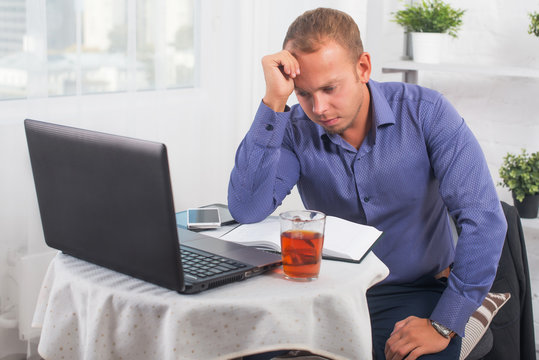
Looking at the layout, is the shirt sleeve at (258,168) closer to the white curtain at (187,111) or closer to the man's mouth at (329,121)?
the man's mouth at (329,121)

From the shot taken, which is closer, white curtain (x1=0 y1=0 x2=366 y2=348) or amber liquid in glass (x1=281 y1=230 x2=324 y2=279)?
amber liquid in glass (x1=281 y1=230 x2=324 y2=279)

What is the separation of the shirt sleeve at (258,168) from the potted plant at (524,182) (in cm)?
106

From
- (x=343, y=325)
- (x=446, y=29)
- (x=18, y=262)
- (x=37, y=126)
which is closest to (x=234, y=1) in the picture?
(x=446, y=29)

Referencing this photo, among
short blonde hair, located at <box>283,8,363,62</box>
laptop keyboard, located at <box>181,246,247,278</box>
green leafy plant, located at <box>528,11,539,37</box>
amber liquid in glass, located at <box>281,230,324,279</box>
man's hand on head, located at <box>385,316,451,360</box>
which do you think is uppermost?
green leafy plant, located at <box>528,11,539,37</box>

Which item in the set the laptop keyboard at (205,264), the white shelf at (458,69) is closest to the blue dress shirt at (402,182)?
the laptop keyboard at (205,264)

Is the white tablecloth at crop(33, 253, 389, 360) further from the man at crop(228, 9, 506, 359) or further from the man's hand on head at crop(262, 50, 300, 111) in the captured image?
the man's hand on head at crop(262, 50, 300, 111)

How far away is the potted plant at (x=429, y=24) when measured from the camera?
2381 millimetres

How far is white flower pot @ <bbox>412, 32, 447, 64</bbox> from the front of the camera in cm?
244

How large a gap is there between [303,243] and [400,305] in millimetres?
535

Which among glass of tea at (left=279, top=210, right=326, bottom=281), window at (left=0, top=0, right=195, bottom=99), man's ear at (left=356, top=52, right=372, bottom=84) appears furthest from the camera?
window at (left=0, top=0, right=195, bottom=99)

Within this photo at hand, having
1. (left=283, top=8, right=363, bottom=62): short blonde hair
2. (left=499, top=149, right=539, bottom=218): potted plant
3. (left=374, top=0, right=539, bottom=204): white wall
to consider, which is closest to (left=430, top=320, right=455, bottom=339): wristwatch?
(left=283, top=8, right=363, bottom=62): short blonde hair

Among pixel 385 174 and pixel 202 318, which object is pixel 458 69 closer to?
pixel 385 174

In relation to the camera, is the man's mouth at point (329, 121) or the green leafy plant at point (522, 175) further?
the green leafy plant at point (522, 175)

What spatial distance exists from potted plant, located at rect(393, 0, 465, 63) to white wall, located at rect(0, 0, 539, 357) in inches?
4.8
